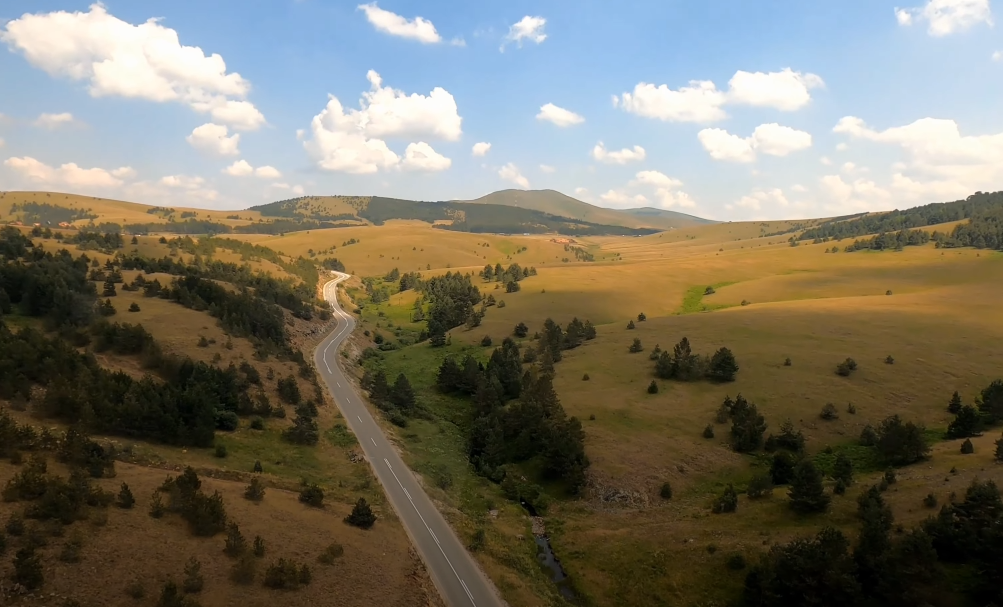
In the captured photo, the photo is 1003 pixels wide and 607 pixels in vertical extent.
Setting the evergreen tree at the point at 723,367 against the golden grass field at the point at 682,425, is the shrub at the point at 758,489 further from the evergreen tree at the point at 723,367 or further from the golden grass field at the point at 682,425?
the evergreen tree at the point at 723,367

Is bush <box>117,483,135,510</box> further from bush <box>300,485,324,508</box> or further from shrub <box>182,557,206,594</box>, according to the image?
bush <box>300,485,324,508</box>

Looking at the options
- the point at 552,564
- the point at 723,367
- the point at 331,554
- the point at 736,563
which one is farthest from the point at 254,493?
the point at 723,367

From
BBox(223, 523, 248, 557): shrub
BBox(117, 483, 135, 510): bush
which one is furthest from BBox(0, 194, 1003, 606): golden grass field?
BBox(223, 523, 248, 557): shrub

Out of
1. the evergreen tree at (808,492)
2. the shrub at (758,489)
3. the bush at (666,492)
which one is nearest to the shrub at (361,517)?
the bush at (666,492)

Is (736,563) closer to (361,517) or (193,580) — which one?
(361,517)

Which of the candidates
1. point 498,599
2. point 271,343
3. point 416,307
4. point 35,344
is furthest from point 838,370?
point 416,307

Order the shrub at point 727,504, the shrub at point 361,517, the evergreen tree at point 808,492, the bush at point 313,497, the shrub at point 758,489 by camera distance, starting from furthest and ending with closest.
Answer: the shrub at point 758,489, the shrub at point 727,504, the bush at point 313,497, the evergreen tree at point 808,492, the shrub at point 361,517
